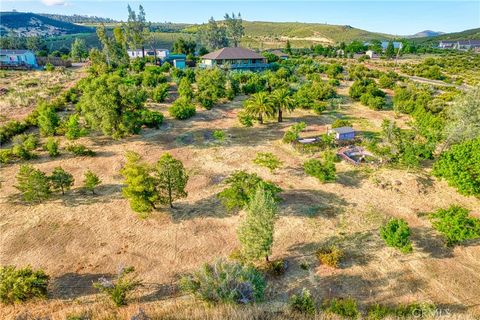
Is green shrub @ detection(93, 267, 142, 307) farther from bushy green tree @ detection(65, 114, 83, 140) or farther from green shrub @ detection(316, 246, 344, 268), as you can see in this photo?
bushy green tree @ detection(65, 114, 83, 140)

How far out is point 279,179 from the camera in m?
29.1

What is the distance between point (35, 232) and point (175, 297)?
41.2 feet

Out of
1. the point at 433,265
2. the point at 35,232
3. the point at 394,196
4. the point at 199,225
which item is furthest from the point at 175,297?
the point at 394,196

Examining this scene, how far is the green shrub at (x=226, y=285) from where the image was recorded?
45.3 feet

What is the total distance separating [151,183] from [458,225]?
2171 cm

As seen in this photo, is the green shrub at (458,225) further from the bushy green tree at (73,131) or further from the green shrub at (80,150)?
the bushy green tree at (73,131)

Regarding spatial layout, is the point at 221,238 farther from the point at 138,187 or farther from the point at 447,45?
the point at 447,45

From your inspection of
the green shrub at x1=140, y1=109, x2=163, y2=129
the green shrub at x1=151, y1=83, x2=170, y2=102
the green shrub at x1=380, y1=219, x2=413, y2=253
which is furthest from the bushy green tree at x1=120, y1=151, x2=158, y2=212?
the green shrub at x1=151, y1=83, x2=170, y2=102

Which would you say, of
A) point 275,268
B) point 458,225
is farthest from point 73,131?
point 458,225

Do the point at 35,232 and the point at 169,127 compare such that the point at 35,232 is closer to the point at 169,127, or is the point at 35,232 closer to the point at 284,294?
the point at 284,294

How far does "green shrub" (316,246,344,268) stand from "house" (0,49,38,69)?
89611 mm

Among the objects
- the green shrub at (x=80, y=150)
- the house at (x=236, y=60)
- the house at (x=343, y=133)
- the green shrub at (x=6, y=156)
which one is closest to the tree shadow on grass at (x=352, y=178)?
the house at (x=343, y=133)

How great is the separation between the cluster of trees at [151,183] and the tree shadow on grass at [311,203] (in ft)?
29.1

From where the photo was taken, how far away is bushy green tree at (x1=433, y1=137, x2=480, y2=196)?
24.9 metres
